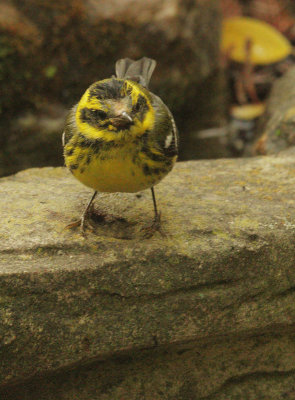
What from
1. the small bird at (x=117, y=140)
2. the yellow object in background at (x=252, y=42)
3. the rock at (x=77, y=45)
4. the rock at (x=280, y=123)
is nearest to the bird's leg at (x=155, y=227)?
the small bird at (x=117, y=140)

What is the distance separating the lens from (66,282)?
3223 millimetres

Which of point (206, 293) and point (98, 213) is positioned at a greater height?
point (98, 213)

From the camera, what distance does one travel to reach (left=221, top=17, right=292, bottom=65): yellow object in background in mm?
7602

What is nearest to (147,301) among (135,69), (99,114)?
(99,114)

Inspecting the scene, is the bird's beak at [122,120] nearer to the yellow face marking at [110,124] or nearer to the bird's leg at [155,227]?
the yellow face marking at [110,124]

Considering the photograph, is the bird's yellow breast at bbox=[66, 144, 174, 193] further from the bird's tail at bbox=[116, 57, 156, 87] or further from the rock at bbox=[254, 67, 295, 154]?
the rock at bbox=[254, 67, 295, 154]

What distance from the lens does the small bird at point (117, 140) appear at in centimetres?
312

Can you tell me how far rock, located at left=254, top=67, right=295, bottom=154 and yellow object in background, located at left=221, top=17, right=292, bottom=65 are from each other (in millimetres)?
991

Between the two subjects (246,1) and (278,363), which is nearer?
(278,363)

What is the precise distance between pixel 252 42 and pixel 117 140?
200 inches

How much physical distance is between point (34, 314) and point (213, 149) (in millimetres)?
4180

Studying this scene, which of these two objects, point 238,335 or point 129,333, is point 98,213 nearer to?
point 129,333

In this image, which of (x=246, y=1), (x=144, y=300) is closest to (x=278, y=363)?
(x=144, y=300)

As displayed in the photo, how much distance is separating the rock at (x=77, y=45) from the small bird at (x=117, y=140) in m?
2.46
